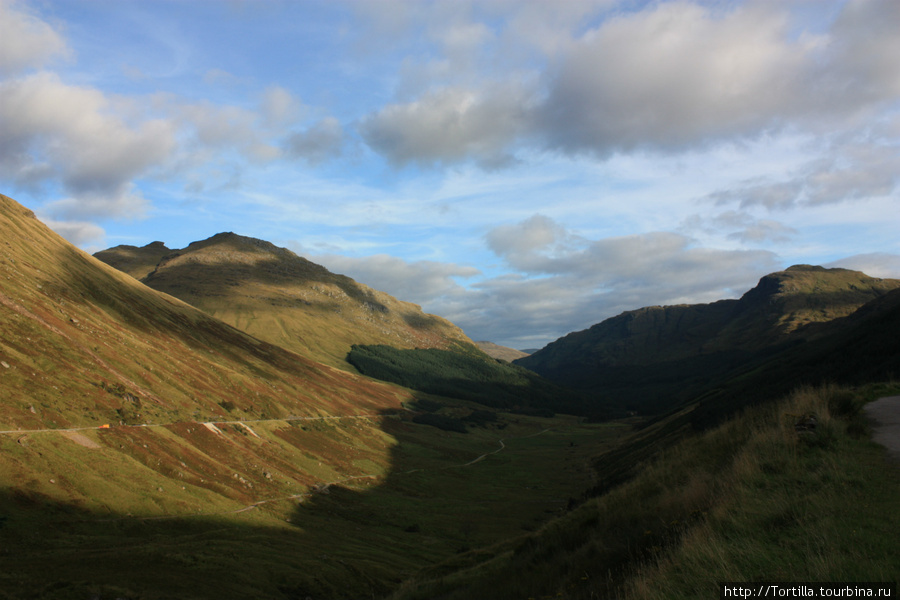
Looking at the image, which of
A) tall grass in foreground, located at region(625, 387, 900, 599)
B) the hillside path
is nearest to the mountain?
tall grass in foreground, located at region(625, 387, 900, 599)

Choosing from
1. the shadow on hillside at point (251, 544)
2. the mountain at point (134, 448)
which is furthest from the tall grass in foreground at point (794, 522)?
the mountain at point (134, 448)

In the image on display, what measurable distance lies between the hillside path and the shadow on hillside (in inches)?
1529

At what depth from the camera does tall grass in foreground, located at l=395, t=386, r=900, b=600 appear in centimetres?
1045

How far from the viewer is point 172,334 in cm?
12412

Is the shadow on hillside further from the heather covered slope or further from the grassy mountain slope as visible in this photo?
the heather covered slope

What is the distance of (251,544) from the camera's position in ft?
154

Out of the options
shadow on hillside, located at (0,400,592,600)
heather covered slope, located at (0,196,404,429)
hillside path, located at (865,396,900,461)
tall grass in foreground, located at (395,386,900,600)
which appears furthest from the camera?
heather covered slope, located at (0,196,404,429)

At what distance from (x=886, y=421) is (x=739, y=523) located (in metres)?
Answer: 12.1

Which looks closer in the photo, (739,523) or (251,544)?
(739,523)

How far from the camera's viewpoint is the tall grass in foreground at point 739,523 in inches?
411

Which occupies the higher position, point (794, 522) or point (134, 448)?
point (794, 522)

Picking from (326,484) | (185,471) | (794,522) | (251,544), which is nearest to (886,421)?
(794,522)

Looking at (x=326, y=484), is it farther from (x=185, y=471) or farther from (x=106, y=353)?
(x=106, y=353)

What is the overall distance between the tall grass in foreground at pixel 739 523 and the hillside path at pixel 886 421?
1.44ft
